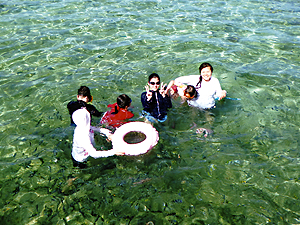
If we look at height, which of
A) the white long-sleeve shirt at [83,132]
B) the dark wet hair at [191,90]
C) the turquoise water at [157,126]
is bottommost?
the turquoise water at [157,126]

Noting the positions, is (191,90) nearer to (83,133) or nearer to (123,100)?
(123,100)

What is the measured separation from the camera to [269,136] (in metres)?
5.41

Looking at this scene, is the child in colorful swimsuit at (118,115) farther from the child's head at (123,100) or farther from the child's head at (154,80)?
the child's head at (154,80)

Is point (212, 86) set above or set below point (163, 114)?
above

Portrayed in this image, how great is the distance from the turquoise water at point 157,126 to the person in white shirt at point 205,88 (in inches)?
13.9

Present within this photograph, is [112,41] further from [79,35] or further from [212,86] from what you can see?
[212,86]

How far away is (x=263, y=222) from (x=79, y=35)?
30.8 ft

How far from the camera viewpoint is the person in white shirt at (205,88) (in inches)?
222

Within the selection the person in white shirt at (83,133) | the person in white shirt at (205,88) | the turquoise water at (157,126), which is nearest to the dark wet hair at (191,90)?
the person in white shirt at (205,88)

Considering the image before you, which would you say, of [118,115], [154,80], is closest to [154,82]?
[154,80]

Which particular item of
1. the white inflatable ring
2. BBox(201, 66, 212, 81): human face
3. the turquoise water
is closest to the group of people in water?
BBox(201, 66, 212, 81): human face

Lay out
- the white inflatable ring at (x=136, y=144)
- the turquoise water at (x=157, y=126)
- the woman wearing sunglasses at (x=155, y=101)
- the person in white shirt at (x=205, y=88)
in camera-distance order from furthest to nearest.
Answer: the person in white shirt at (x=205, y=88)
the woman wearing sunglasses at (x=155, y=101)
the white inflatable ring at (x=136, y=144)
the turquoise water at (x=157, y=126)

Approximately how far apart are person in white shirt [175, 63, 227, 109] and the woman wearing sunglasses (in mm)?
789

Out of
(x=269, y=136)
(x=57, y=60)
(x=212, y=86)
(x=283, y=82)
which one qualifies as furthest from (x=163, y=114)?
(x=57, y=60)
